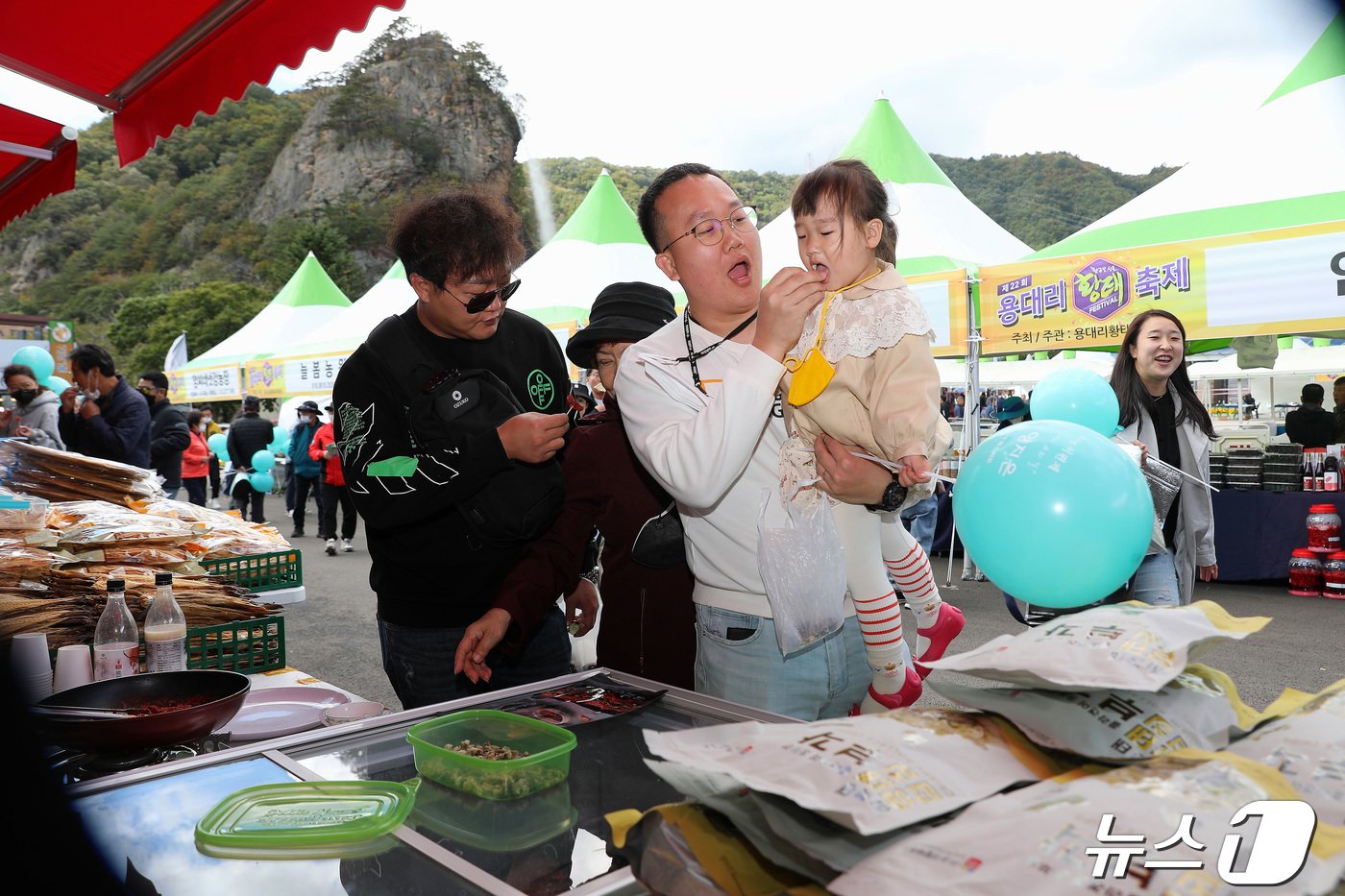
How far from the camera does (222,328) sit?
38.2 metres

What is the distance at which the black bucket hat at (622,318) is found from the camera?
218cm

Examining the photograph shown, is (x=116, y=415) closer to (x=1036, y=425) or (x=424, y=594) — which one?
(x=424, y=594)

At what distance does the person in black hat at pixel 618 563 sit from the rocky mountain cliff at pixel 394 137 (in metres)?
47.8

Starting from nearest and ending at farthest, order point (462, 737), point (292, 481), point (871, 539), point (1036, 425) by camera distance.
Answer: point (462, 737) → point (1036, 425) → point (871, 539) → point (292, 481)

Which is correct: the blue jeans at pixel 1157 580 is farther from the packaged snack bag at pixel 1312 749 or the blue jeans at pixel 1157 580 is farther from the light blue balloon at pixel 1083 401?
the packaged snack bag at pixel 1312 749

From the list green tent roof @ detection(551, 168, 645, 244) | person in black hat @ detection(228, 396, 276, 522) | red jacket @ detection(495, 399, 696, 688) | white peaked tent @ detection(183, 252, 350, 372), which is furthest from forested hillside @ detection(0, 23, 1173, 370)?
red jacket @ detection(495, 399, 696, 688)

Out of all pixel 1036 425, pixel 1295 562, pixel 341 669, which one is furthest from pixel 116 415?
pixel 1295 562

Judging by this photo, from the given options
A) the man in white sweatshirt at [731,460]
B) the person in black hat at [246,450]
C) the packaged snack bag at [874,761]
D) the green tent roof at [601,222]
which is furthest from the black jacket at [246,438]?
the packaged snack bag at [874,761]

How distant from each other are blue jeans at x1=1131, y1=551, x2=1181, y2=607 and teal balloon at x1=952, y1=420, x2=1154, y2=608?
6.96ft

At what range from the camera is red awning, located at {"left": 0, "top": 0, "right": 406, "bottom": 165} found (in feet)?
8.57

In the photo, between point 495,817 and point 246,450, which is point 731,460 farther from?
point 246,450

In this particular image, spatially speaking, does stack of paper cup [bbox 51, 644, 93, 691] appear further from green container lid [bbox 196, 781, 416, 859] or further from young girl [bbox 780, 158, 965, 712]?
young girl [bbox 780, 158, 965, 712]

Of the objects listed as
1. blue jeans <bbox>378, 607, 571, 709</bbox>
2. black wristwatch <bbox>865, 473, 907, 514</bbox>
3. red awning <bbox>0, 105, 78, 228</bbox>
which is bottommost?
blue jeans <bbox>378, 607, 571, 709</bbox>

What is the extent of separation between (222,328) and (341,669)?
38.4m
